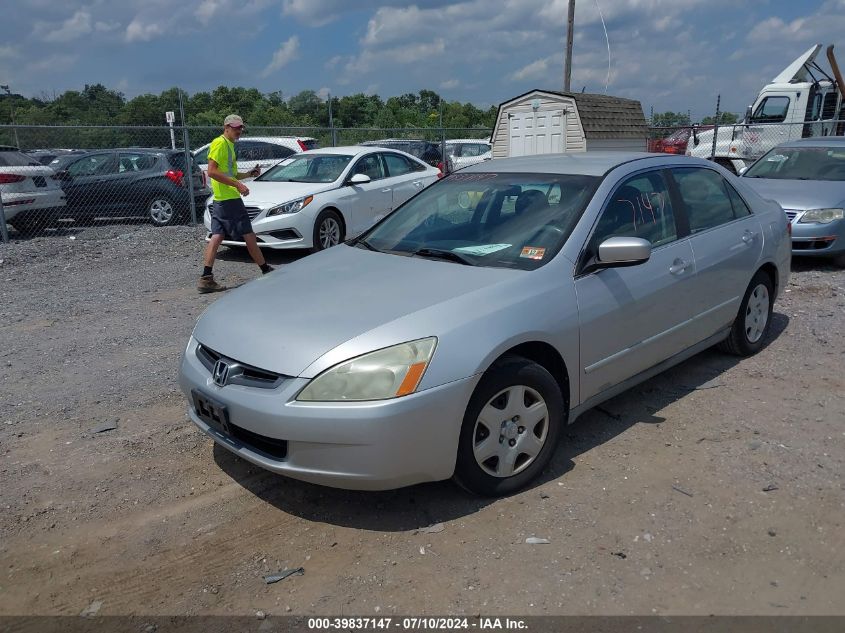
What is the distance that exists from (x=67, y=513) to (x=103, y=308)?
4188mm

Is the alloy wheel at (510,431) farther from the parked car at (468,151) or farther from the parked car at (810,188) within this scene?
the parked car at (468,151)

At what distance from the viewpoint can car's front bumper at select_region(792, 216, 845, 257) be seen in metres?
8.01

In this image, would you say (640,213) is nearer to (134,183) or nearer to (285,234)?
(285,234)

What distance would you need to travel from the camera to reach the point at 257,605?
8.91 ft

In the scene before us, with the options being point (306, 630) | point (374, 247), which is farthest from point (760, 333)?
point (306, 630)

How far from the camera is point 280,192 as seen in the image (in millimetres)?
9742

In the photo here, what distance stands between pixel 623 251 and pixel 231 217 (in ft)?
17.4

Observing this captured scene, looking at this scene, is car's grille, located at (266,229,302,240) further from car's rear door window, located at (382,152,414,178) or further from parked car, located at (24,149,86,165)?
parked car, located at (24,149,86,165)

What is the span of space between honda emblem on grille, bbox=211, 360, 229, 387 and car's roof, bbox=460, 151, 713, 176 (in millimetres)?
2231

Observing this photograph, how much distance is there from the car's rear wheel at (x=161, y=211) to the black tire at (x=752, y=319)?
10334mm

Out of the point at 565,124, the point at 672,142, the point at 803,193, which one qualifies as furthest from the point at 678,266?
the point at 672,142

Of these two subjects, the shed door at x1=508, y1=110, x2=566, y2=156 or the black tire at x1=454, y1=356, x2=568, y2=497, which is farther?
the shed door at x1=508, y1=110, x2=566, y2=156

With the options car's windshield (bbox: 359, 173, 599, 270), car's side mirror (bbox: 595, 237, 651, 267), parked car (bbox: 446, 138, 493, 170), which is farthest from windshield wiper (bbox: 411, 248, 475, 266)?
parked car (bbox: 446, 138, 493, 170)

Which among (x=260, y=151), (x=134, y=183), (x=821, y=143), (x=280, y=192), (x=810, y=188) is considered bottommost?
(x=134, y=183)
